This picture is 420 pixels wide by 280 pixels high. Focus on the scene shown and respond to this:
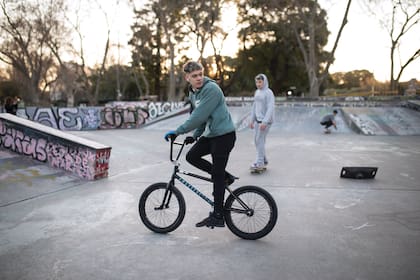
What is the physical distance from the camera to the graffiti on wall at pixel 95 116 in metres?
21.9

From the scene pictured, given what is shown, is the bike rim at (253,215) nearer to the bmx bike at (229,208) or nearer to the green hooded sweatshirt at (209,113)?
the bmx bike at (229,208)

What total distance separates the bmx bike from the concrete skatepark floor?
4.8 inches

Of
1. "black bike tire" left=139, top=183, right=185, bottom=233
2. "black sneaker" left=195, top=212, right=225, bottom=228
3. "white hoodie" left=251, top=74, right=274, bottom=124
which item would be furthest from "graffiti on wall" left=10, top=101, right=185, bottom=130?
"black sneaker" left=195, top=212, right=225, bottom=228

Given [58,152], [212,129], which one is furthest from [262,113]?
[58,152]

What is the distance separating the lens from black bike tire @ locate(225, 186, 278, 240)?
11.3 feet

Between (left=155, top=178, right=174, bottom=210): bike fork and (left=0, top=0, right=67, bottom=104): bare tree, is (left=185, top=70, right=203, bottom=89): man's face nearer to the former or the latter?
(left=155, top=178, right=174, bottom=210): bike fork

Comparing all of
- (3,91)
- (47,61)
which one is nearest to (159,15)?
(47,61)

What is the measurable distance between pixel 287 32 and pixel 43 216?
3360 centimetres

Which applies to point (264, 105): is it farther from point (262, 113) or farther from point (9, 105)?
point (9, 105)

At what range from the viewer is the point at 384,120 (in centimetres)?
A: 1798

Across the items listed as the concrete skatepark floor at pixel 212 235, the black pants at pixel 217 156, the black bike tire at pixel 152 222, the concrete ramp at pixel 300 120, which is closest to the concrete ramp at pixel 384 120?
the concrete ramp at pixel 300 120

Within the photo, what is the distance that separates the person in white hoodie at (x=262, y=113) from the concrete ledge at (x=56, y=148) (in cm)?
310

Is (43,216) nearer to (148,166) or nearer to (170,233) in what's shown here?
(170,233)

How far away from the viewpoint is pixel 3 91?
193ft
